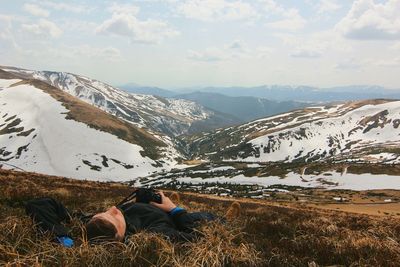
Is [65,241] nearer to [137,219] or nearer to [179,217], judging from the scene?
[137,219]

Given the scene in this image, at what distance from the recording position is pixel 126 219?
22.8ft

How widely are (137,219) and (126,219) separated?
317 mm

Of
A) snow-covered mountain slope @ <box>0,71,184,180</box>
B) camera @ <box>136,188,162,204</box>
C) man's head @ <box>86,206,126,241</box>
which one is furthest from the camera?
snow-covered mountain slope @ <box>0,71,184,180</box>

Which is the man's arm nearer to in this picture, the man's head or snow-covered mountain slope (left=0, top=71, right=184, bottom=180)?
the man's head

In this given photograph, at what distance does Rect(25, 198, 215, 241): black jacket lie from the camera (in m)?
6.40

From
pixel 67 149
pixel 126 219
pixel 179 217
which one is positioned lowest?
pixel 67 149

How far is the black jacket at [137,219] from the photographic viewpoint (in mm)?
6398

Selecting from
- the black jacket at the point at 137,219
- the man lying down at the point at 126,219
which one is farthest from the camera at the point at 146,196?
the black jacket at the point at 137,219

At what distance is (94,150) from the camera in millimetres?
173125

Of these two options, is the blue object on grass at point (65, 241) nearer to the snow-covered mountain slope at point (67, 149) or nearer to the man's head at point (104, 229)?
the man's head at point (104, 229)

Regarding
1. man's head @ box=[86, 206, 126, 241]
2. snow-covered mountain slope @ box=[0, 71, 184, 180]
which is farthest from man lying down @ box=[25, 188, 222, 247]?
snow-covered mountain slope @ box=[0, 71, 184, 180]

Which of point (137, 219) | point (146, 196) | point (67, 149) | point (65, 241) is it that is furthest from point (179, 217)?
point (67, 149)

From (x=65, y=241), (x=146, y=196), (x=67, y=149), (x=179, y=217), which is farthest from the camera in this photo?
(x=67, y=149)

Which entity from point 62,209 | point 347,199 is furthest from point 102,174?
point 62,209
